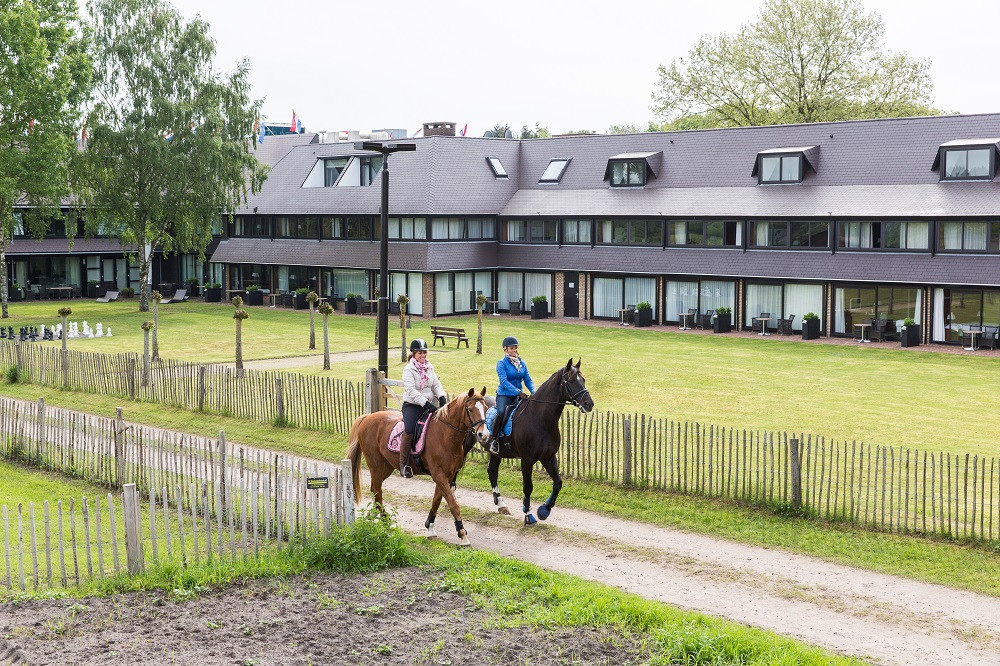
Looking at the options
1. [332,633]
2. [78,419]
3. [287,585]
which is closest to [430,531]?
[287,585]

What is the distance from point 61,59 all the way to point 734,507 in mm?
43350

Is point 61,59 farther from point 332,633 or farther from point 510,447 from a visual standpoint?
point 332,633

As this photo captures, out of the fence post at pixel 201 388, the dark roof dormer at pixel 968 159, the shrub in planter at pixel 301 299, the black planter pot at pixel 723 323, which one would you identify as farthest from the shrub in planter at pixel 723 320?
the fence post at pixel 201 388

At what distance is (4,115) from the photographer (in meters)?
49.4

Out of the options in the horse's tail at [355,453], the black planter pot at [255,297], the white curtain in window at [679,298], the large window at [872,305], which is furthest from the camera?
the black planter pot at [255,297]

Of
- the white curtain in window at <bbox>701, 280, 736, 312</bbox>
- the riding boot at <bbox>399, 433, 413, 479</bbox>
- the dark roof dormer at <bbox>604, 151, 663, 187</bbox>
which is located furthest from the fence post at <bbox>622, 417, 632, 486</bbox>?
the dark roof dormer at <bbox>604, 151, 663, 187</bbox>

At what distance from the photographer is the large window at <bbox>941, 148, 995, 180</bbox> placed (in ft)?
136

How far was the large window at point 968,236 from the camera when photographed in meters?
40.1

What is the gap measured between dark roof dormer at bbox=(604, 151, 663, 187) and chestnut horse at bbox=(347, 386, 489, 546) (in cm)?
3618

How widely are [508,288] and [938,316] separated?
2109 cm

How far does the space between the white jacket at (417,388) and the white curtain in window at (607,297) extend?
114 ft

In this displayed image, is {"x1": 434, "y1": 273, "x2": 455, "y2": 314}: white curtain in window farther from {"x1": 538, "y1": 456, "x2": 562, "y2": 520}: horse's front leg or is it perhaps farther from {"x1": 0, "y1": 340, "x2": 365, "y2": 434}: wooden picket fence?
{"x1": 538, "y1": 456, "x2": 562, "y2": 520}: horse's front leg

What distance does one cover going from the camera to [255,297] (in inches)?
2371

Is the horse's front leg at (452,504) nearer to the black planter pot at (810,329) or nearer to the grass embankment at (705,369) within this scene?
the grass embankment at (705,369)
